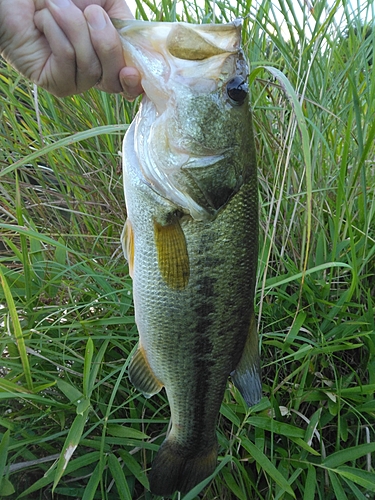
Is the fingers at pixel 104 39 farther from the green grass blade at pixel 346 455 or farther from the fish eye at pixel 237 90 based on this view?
the green grass blade at pixel 346 455

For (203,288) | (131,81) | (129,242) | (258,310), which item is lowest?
(258,310)

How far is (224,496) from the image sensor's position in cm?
165

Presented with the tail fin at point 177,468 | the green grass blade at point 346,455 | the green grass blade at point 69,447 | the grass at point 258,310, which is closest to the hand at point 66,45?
the grass at point 258,310

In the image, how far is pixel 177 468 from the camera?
1.41 meters

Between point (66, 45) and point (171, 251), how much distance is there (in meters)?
0.68

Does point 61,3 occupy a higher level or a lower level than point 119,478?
higher

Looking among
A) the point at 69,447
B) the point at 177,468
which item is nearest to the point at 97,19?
the point at 69,447

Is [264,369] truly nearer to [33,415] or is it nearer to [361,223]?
[361,223]

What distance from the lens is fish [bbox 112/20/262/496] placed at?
46.9 inches

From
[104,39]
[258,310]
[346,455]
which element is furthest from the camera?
[258,310]

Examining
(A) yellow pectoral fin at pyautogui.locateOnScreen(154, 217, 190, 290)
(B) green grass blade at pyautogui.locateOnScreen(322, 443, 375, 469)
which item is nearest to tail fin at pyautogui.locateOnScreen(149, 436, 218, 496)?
(B) green grass blade at pyautogui.locateOnScreen(322, 443, 375, 469)

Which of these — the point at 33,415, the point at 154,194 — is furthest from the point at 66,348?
the point at 154,194

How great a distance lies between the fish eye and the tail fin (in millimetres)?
1118

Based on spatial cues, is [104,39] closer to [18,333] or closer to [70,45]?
[70,45]
